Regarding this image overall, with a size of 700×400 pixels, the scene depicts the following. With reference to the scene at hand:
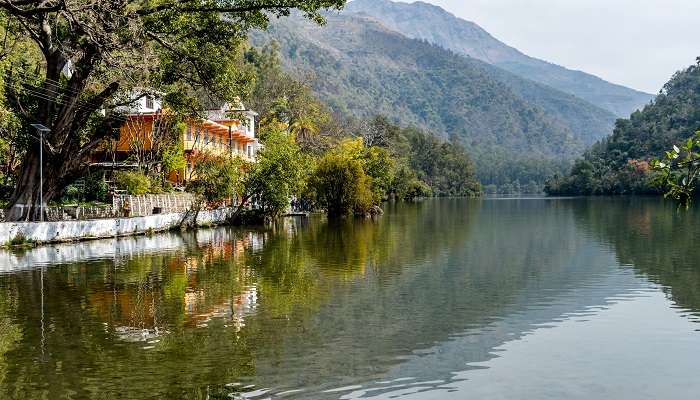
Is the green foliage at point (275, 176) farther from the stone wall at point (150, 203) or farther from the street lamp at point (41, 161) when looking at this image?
the street lamp at point (41, 161)

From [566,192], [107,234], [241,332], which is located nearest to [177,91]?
[107,234]

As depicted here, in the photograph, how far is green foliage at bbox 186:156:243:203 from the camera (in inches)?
1871

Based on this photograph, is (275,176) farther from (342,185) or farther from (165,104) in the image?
(165,104)

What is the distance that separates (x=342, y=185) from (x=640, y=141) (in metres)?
91.5

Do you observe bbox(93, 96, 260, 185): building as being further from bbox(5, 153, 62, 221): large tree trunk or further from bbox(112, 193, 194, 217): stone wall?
bbox(5, 153, 62, 221): large tree trunk

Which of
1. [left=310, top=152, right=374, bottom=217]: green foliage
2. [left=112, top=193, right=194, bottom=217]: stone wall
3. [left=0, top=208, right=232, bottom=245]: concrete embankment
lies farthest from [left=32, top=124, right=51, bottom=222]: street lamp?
[left=310, top=152, right=374, bottom=217]: green foliage

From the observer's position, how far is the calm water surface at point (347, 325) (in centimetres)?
1050

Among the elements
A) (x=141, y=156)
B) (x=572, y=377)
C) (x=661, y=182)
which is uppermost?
(x=141, y=156)

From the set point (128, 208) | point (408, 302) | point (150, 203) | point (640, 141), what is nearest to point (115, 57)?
point (408, 302)

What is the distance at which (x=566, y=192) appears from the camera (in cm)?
15088

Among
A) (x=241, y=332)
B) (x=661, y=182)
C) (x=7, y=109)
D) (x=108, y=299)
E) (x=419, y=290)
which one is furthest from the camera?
(x=7, y=109)

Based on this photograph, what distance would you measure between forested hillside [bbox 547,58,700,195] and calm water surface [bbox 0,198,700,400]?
4189 inches

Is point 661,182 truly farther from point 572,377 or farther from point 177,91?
point 177,91

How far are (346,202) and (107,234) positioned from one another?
29.4 meters
